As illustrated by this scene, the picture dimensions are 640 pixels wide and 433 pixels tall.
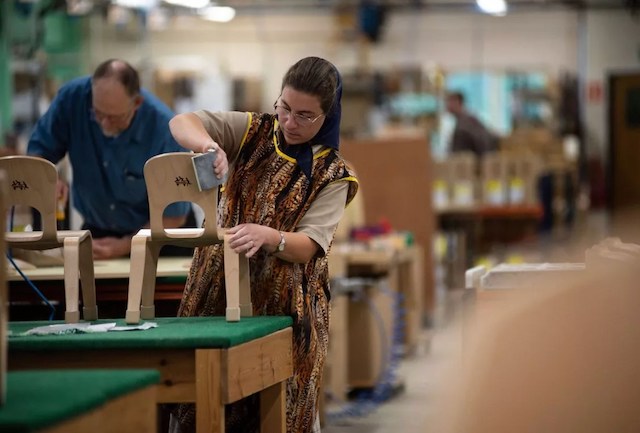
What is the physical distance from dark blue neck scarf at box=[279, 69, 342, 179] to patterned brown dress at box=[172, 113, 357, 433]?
0.7 inches

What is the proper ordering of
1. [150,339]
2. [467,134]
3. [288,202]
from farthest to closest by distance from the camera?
1. [467,134]
2. [288,202]
3. [150,339]

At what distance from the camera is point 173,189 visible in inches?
124

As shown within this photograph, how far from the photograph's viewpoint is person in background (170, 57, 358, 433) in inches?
127

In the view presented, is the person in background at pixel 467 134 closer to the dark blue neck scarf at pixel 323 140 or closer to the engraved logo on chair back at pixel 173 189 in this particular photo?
the dark blue neck scarf at pixel 323 140

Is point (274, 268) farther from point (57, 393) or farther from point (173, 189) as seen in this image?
point (57, 393)

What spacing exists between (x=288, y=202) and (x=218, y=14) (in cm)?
1439

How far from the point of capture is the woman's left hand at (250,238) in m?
3.06

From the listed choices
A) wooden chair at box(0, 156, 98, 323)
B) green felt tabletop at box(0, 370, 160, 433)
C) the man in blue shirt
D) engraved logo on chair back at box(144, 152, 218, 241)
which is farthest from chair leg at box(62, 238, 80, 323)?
the man in blue shirt

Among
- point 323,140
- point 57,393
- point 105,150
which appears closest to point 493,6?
point 105,150

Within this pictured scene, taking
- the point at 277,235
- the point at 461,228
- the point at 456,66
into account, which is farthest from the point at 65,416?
the point at 456,66

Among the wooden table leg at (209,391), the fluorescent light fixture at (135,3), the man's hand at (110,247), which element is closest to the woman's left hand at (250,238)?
the wooden table leg at (209,391)

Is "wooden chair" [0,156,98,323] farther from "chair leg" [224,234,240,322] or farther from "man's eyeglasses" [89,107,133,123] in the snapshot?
"man's eyeglasses" [89,107,133,123]

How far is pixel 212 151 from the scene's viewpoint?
3.08m

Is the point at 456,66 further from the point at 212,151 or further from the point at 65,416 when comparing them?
the point at 65,416
